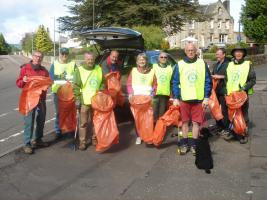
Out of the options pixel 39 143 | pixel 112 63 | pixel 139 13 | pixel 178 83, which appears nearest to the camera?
pixel 178 83

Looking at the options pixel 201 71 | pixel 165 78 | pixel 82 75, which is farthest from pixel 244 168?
pixel 82 75

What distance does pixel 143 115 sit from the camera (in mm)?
7465

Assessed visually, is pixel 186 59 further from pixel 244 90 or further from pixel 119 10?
pixel 119 10

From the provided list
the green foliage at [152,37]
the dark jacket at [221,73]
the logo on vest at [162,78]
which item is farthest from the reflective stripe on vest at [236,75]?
the green foliage at [152,37]

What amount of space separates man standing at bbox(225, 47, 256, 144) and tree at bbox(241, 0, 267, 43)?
3385 cm

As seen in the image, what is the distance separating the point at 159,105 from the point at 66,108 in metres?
1.68

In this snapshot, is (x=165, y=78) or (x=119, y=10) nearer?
(x=165, y=78)

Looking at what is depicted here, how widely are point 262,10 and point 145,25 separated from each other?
35.6 ft

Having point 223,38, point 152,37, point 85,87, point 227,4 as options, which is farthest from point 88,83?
point 227,4

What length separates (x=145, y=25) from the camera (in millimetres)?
40250

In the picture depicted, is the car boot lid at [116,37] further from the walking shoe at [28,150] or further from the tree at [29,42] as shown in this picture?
the tree at [29,42]

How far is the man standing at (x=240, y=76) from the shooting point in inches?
303

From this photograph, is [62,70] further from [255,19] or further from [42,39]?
[42,39]

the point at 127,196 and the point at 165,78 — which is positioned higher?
the point at 165,78
